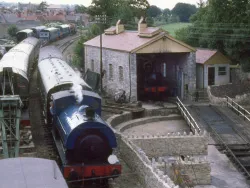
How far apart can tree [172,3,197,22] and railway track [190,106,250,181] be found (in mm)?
Result: 111251

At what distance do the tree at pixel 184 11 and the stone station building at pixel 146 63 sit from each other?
105 m

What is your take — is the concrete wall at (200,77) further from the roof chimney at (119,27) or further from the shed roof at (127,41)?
the roof chimney at (119,27)

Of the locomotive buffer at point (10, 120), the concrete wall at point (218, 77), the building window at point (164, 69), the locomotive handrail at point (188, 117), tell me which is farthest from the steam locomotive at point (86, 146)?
the concrete wall at point (218, 77)

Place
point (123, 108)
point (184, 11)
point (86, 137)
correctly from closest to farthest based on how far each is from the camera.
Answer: point (86, 137) → point (123, 108) → point (184, 11)

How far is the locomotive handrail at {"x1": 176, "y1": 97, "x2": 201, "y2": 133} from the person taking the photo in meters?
25.1

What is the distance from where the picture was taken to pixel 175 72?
3412 cm

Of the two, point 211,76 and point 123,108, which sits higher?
point 211,76

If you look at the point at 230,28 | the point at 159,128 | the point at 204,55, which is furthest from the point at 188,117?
the point at 230,28

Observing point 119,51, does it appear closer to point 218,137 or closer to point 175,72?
point 175,72

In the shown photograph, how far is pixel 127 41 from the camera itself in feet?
111

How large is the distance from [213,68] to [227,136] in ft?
33.2

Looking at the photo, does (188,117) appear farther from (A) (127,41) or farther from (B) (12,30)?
(B) (12,30)

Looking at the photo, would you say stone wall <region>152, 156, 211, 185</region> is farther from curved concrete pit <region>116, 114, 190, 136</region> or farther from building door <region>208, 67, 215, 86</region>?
building door <region>208, 67, 215, 86</region>

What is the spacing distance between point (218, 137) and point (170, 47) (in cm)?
900
